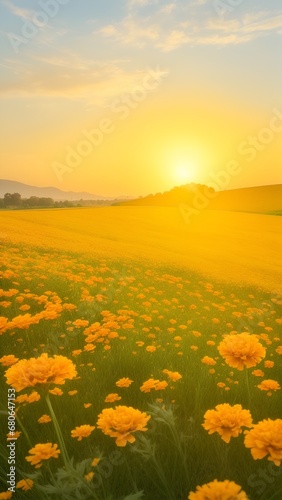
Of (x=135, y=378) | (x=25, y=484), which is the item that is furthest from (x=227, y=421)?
(x=135, y=378)

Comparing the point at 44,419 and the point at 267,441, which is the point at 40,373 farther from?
the point at 44,419

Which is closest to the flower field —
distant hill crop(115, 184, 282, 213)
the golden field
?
the golden field

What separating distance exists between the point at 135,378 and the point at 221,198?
52690mm

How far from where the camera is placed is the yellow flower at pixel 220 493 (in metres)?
1.66

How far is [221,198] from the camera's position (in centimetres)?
5534

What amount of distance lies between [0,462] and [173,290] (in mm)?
6549

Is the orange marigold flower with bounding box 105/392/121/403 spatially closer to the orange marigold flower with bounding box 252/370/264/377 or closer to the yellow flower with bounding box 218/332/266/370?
the yellow flower with bounding box 218/332/266/370

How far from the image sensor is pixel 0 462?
2844 mm

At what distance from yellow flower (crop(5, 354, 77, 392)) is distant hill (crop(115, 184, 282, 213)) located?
3779cm

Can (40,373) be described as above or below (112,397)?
above

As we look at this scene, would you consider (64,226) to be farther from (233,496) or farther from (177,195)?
(177,195)

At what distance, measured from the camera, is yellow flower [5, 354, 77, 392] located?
2127mm

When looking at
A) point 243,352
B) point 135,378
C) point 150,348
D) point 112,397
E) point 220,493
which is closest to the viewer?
point 220,493

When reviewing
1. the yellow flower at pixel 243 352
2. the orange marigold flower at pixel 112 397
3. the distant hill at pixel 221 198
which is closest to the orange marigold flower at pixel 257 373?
the orange marigold flower at pixel 112 397
